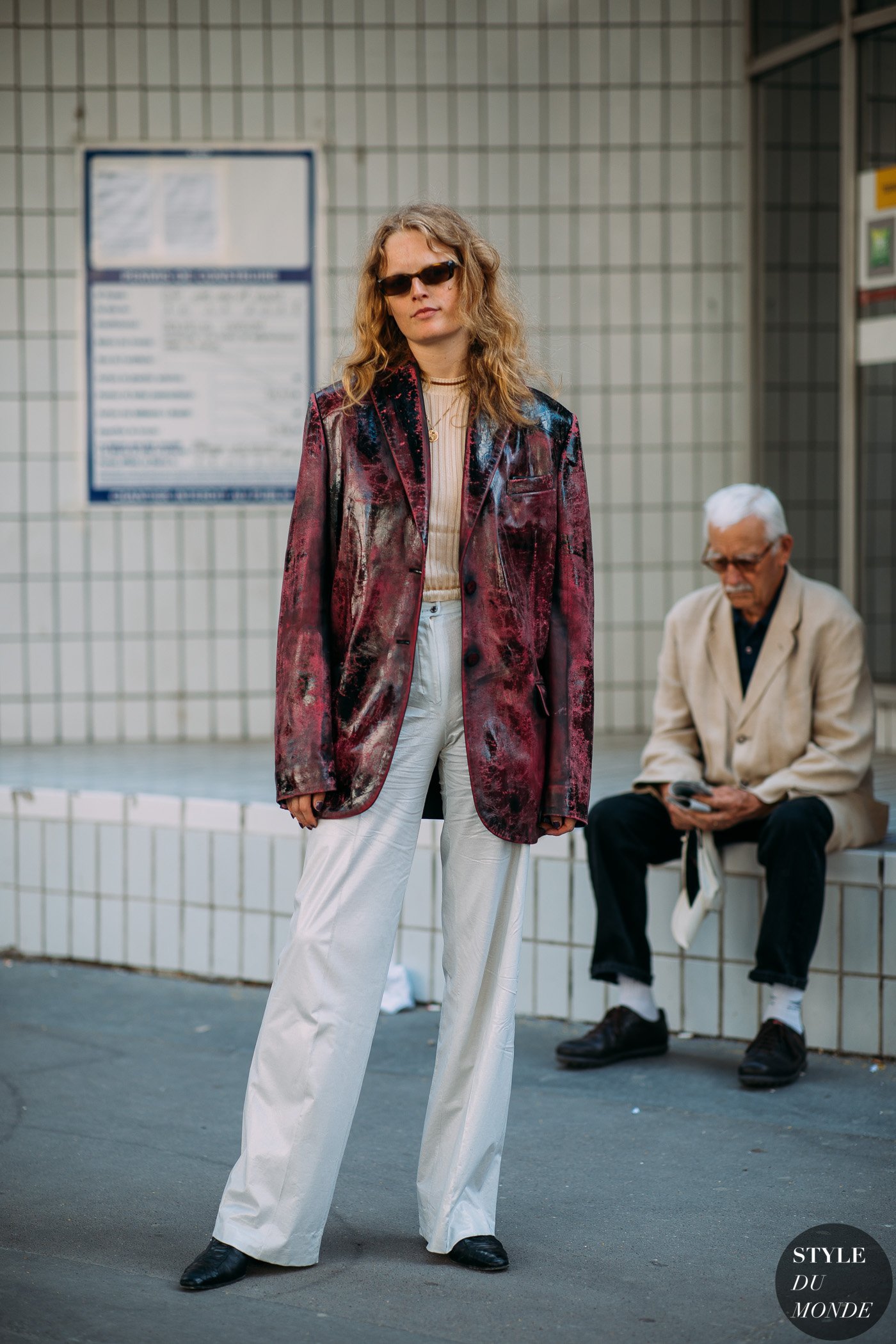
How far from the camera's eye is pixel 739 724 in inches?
168

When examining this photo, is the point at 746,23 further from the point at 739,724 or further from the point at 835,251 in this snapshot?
the point at 739,724

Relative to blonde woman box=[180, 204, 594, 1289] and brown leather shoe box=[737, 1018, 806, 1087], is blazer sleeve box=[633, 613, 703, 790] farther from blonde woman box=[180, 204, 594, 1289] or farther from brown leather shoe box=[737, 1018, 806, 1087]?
blonde woman box=[180, 204, 594, 1289]

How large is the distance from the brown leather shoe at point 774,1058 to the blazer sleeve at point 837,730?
587 millimetres

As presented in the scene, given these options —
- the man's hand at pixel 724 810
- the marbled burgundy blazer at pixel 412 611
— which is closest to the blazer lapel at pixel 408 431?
the marbled burgundy blazer at pixel 412 611

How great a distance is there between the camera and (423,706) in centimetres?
286

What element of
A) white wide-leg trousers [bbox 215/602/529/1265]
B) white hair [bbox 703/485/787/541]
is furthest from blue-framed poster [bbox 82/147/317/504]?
white wide-leg trousers [bbox 215/602/529/1265]

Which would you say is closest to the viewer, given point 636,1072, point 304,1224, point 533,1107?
point 304,1224

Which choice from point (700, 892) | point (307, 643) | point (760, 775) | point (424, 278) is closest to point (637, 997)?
point (700, 892)

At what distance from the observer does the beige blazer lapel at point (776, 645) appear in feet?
13.8

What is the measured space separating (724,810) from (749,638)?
494 millimetres

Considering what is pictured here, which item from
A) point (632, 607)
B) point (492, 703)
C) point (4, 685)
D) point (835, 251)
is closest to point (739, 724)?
point (492, 703)

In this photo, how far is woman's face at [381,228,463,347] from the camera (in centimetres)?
285

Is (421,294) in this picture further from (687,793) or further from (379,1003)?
(687,793)

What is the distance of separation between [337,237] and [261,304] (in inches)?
16.7
